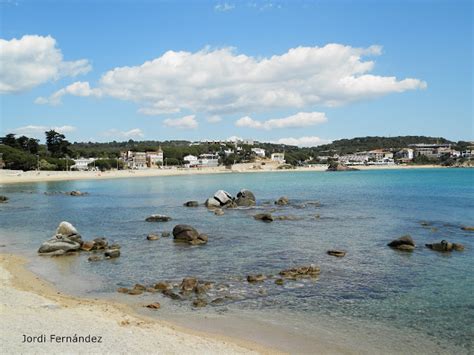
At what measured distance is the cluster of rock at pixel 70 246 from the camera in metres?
22.8

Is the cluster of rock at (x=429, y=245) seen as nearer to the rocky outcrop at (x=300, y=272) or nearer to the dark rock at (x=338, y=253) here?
the dark rock at (x=338, y=253)

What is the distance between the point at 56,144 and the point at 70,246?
132 meters

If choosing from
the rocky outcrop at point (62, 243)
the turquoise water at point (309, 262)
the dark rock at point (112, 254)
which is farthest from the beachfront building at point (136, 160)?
the dark rock at point (112, 254)

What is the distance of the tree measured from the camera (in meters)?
143

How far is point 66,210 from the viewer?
45.2 m

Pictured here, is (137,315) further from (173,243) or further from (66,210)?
(66,210)

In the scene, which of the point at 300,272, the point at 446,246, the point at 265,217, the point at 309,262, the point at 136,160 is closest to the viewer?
the point at 300,272

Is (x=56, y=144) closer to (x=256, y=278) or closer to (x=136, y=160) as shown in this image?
(x=136, y=160)

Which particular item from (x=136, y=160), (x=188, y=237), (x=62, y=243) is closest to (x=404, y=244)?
(x=188, y=237)

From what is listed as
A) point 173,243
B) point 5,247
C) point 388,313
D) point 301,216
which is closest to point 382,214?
point 301,216

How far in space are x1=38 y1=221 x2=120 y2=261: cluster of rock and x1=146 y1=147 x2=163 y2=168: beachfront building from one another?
160 metres

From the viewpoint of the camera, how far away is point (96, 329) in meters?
11.1

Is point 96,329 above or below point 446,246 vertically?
above

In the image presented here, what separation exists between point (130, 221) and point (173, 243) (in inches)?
467
